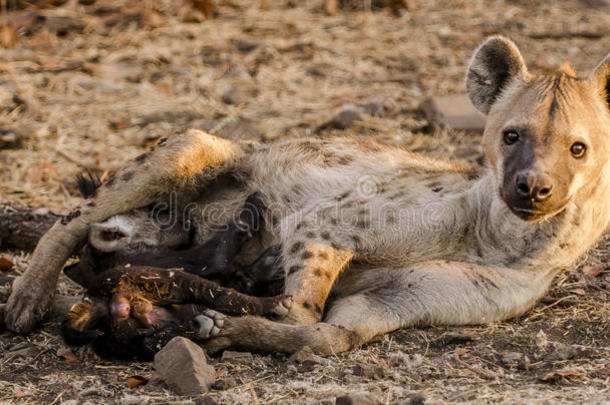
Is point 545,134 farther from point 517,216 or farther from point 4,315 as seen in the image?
point 4,315

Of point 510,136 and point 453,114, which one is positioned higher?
point 510,136

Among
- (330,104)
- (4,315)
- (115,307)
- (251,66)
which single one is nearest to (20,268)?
(4,315)

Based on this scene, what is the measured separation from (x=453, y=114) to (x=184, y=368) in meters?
3.56

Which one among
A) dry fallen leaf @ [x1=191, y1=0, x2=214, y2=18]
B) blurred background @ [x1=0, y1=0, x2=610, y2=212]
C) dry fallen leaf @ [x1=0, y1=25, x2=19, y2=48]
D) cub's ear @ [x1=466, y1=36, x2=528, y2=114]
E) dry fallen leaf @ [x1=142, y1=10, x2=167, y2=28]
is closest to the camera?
cub's ear @ [x1=466, y1=36, x2=528, y2=114]

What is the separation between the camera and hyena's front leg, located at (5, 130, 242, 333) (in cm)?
335

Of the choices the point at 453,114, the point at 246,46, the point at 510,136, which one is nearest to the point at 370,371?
the point at 510,136

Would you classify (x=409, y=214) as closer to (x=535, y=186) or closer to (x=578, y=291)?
(x=535, y=186)

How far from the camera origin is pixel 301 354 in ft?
8.77

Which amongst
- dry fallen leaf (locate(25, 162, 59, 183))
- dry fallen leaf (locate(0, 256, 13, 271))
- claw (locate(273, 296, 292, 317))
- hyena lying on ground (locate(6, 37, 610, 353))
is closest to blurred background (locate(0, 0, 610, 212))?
dry fallen leaf (locate(25, 162, 59, 183))

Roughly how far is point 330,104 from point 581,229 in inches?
122

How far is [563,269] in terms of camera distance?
3225 mm

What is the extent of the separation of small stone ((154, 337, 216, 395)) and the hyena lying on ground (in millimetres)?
230

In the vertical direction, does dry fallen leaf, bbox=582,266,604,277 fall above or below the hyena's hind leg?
below

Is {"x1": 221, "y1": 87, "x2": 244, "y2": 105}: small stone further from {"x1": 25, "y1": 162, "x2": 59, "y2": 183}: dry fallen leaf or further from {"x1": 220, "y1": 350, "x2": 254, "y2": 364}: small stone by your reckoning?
{"x1": 220, "y1": 350, "x2": 254, "y2": 364}: small stone
